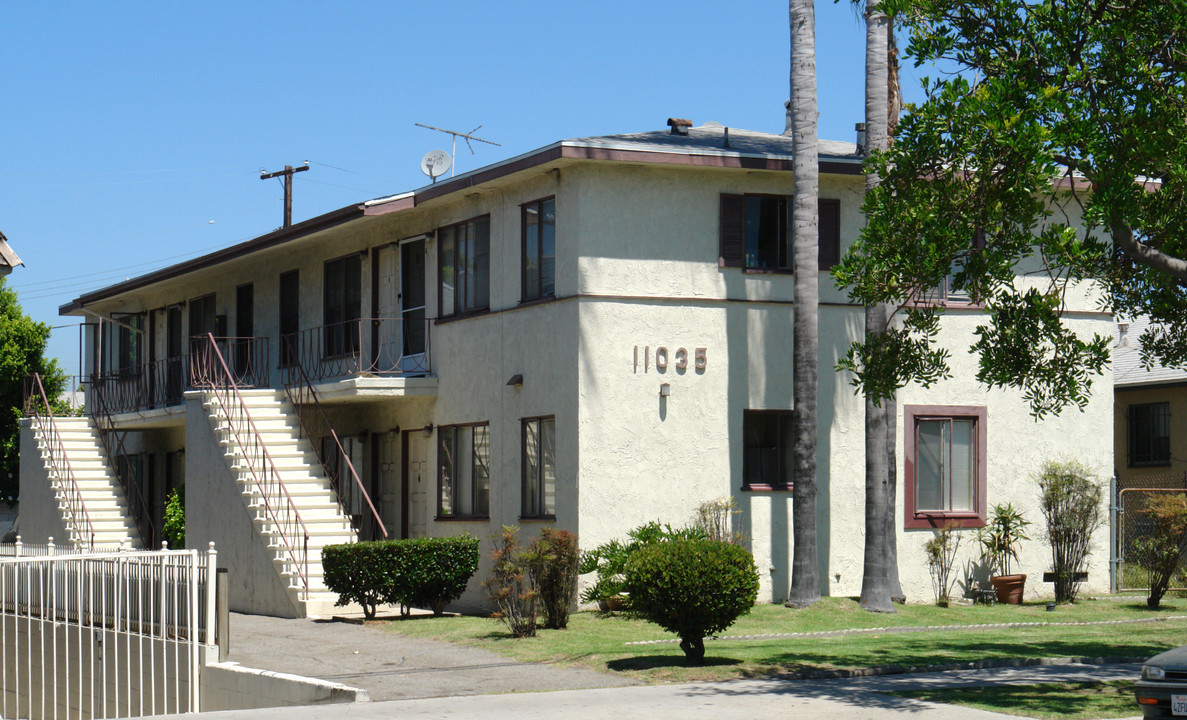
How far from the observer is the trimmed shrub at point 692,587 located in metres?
13.9

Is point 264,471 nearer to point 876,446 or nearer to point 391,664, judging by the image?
point 391,664

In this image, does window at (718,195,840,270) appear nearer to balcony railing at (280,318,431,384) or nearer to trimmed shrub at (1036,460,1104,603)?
trimmed shrub at (1036,460,1104,603)

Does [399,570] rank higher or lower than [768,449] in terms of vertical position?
lower

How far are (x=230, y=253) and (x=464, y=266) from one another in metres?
7.18

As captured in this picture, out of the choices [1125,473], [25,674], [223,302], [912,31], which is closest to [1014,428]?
[912,31]

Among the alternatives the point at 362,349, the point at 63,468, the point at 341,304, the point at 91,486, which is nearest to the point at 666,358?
the point at 362,349

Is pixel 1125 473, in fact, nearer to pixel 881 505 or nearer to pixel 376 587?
pixel 881 505

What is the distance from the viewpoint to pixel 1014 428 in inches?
899

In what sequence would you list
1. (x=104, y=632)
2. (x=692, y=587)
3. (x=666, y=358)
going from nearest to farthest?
(x=692, y=587)
(x=104, y=632)
(x=666, y=358)

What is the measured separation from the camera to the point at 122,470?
108 feet

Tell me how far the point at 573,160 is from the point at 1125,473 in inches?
790

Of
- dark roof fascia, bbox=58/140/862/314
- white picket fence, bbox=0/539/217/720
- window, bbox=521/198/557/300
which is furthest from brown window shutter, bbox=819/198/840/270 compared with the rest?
white picket fence, bbox=0/539/217/720

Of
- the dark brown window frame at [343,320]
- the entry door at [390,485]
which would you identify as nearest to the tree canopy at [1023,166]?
the entry door at [390,485]

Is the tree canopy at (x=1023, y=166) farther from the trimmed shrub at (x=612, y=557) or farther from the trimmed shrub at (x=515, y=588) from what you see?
the trimmed shrub at (x=612, y=557)
